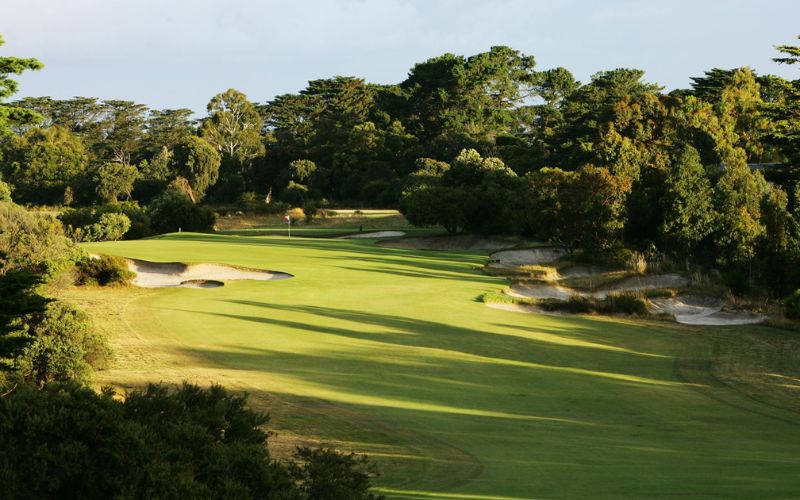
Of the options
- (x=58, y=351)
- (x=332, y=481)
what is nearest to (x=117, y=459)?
(x=332, y=481)

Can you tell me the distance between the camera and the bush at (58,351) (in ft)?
54.8

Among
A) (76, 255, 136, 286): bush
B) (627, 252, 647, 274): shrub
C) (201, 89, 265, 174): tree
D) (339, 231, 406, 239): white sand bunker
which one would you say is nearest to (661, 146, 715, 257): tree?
(627, 252, 647, 274): shrub

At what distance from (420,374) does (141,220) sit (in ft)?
179

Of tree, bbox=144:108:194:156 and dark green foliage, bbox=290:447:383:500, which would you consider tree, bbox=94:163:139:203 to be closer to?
tree, bbox=144:108:194:156

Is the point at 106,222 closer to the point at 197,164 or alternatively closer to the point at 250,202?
the point at 250,202

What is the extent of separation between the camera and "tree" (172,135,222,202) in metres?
104

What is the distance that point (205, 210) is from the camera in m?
72.2

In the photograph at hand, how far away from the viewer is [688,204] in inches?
1635

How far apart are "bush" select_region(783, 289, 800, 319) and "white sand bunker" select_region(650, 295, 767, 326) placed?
34.3 inches

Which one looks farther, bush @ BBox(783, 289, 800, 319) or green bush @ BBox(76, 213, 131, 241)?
green bush @ BBox(76, 213, 131, 241)

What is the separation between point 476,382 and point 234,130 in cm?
10987

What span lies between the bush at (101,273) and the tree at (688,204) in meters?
24.7

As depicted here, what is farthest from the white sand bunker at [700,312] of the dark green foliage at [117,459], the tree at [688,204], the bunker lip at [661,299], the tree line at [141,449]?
the dark green foliage at [117,459]

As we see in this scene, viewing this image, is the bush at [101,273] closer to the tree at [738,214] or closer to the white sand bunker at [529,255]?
the white sand bunker at [529,255]
